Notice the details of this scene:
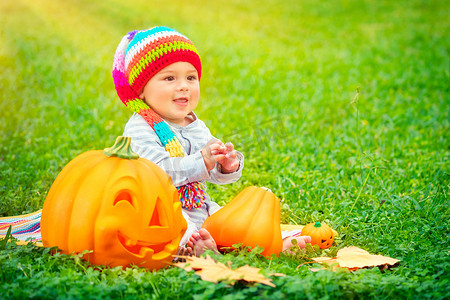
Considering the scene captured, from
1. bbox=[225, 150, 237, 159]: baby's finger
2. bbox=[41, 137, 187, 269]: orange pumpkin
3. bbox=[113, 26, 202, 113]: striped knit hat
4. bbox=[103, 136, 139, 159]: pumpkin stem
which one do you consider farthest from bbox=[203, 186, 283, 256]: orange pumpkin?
bbox=[113, 26, 202, 113]: striped knit hat

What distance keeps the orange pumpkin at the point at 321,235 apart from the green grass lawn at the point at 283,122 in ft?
0.21

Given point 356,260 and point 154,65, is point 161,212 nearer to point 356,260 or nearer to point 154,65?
point 154,65

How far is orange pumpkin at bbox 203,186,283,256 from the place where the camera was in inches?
125

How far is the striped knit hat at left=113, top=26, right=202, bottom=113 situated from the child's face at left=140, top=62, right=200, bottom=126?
0.13 feet

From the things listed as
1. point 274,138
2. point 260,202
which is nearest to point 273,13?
point 274,138

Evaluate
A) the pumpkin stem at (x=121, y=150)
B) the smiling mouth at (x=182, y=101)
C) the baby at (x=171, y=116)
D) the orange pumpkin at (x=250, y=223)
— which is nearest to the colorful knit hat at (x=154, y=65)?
the baby at (x=171, y=116)

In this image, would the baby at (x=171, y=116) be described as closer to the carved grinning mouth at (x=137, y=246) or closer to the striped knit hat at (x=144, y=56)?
the striped knit hat at (x=144, y=56)

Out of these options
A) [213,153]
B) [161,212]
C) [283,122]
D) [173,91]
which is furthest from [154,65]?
[283,122]

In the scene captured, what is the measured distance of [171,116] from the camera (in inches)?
139

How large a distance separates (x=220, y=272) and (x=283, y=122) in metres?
4.06

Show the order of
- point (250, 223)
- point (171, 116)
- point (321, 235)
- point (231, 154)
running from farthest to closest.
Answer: point (171, 116) < point (321, 235) < point (231, 154) < point (250, 223)

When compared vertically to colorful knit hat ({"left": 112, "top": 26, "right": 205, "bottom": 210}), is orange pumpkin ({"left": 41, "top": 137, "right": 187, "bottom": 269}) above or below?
below

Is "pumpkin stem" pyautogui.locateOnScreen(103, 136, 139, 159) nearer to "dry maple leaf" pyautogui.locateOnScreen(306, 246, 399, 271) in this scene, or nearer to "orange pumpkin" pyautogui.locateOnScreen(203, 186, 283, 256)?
"orange pumpkin" pyautogui.locateOnScreen(203, 186, 283, 256)

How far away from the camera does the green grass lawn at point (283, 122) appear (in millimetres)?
2629
